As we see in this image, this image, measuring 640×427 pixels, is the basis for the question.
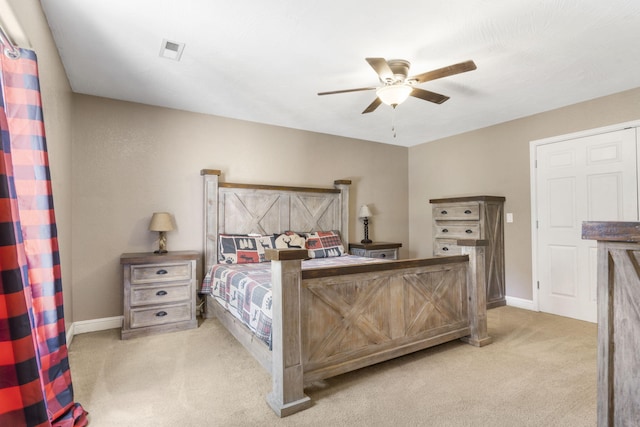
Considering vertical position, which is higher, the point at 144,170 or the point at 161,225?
the point at 144,170

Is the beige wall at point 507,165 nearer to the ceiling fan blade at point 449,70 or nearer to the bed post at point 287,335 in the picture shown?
the ceiling fan blade at point 449,70

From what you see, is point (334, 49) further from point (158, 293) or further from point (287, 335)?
point (158, 293)

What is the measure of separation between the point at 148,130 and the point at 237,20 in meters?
2.10

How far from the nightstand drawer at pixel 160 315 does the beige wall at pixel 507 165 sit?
380 cm

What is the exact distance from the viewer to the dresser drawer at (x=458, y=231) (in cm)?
428

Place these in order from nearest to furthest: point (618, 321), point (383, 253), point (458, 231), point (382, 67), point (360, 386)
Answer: point (618, 321)
point (360, 386)
point (382, 67)
point (458, 231)
point (383, 253)

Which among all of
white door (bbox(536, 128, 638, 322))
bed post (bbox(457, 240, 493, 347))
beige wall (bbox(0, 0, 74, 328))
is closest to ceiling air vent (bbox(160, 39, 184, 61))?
beige wall (bbox(0, 0, 74, 328))

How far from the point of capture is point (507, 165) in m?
4.40

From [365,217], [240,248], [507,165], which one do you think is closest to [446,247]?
[365,217]

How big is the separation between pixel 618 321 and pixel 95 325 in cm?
413

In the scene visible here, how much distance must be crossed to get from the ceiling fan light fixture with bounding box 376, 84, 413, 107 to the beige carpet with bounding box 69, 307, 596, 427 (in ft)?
6.86

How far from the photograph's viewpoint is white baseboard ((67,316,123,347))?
10.8 feet

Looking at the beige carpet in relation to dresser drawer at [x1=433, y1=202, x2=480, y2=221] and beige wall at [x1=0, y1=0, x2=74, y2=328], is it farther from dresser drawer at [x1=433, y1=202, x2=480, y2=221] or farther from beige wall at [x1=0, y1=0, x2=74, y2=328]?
dresser drawer at [x1=433, y1=202, x2=480, y2=221]

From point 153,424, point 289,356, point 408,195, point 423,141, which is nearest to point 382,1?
point 289,356
